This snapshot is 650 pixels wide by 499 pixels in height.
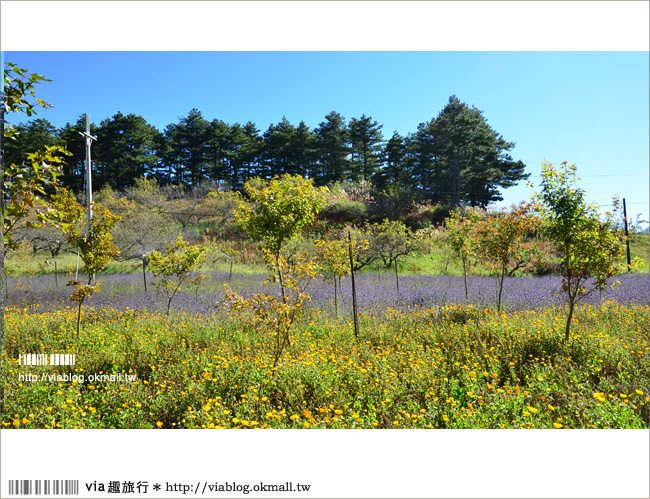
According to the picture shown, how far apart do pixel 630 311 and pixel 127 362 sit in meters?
7.78

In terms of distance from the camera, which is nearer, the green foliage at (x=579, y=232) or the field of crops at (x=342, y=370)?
the field of crops at (x=342, y=370)

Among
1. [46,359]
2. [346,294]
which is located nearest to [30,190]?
[46,359]

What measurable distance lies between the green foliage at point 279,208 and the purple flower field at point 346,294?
241 centimetres

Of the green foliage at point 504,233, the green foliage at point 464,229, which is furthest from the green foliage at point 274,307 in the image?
the green foliage at point 464,229

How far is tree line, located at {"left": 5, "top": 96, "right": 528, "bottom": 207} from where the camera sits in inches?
285

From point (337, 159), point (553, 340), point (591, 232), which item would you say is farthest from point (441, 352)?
point (337, 159)

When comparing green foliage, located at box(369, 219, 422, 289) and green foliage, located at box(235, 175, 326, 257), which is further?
green foliage, located at box(369, 219, 422, 289)

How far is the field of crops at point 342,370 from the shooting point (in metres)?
2.86

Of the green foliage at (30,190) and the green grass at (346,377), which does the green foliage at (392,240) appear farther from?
the green foliage at (30,190)

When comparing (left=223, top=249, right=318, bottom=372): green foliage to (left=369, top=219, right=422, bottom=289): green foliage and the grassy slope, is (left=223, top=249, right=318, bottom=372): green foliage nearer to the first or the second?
the grassy slope

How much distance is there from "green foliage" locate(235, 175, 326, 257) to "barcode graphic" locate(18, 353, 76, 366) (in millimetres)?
2808

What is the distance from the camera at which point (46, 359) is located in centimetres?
418

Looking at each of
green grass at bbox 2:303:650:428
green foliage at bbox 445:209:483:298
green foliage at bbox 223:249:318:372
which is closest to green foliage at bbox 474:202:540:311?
green foliage at bbox 445:209:483:298

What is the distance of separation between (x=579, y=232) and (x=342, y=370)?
12.6 ft
